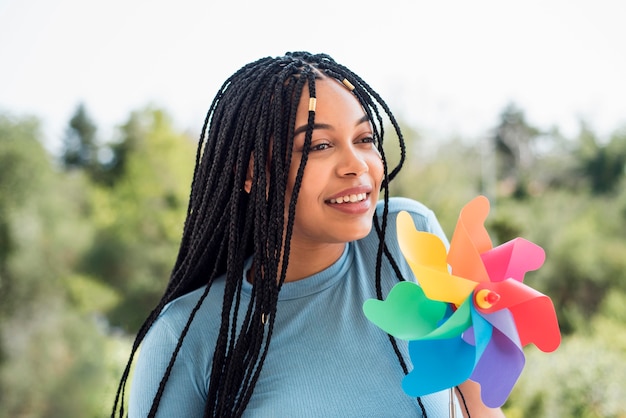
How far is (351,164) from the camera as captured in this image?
1.01 meters

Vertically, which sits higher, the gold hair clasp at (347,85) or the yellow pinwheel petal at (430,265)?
the gold hair clasp at (347,85)

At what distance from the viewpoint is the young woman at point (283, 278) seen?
1.04 metres

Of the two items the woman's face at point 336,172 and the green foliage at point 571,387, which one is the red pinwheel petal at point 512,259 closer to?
the woman's face at point 336,172

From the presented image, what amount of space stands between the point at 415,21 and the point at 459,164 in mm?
4809

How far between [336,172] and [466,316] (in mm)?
291

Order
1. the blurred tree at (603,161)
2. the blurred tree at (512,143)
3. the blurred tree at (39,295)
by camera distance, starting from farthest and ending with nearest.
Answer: the blurred tree at (512,143), the blurred tree at (603,161), the blurred tree at (39,295)

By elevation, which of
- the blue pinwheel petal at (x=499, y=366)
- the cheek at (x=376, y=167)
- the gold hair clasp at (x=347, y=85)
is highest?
the gold hair clasp at (x=347, y=85)

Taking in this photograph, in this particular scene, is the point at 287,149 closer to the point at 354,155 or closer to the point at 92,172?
the point at 354,155

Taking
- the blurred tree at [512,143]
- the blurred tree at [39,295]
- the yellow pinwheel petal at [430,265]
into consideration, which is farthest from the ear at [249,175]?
the blurred tree at [512,143]

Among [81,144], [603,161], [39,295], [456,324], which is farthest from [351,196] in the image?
[603,161]

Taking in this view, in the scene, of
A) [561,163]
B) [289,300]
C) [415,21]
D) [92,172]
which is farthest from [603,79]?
[289,300]

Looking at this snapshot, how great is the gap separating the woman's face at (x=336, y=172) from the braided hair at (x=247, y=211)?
0.8 inches

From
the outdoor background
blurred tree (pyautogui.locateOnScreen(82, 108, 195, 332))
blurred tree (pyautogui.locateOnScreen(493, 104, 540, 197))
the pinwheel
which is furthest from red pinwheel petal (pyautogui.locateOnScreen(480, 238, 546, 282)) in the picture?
blurred tree (pyautogui.locateOnScreen(493, 104, 540, 197))

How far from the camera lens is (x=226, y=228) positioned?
113 cm
